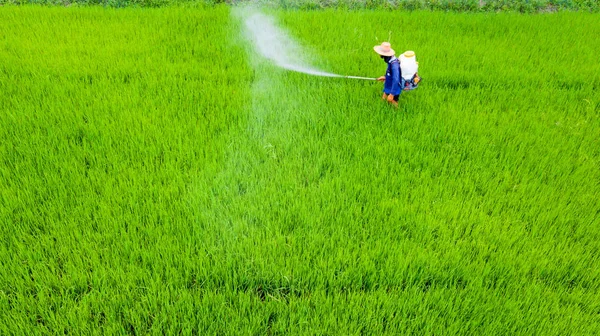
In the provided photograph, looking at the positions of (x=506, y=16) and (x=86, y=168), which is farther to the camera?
(x=506, y=16)

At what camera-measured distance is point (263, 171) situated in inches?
107

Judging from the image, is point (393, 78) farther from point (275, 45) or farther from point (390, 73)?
point (275, 45)

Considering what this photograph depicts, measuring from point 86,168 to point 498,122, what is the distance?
287 cm

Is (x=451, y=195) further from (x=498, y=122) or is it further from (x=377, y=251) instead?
(x=498, y=122)

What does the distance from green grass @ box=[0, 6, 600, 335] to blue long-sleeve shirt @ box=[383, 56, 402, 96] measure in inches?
Result: 8.2

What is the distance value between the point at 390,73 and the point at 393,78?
4cm

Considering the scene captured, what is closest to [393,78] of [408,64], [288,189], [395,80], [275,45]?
[395,80]

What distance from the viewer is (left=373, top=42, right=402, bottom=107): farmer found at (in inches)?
117

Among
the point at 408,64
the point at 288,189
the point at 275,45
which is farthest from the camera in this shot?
the point at 275,45

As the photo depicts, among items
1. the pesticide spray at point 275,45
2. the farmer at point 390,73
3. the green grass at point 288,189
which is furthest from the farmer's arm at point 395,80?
the pesticide spray at point 275,45

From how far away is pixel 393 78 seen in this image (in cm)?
310

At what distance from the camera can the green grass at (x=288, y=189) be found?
6.56ft

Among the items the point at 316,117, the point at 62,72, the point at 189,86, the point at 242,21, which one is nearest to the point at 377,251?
the point at 316,117

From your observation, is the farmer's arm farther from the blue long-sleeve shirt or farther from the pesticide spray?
the pesticide spray
